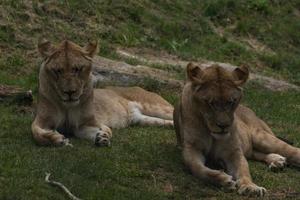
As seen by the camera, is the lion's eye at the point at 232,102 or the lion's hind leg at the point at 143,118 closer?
the lion's eye at the point at 232,102

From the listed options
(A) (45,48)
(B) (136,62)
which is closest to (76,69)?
(A) (45,48)

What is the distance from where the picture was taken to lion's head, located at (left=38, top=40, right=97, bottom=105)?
28.7 ft

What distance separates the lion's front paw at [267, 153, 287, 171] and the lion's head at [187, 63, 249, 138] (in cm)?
96

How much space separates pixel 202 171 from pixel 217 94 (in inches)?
28.0

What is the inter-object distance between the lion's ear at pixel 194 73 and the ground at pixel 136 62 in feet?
2.92

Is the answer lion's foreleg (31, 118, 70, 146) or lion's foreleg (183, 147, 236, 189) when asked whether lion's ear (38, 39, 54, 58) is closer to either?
lion's foreleg (31, 118, 70, 146)

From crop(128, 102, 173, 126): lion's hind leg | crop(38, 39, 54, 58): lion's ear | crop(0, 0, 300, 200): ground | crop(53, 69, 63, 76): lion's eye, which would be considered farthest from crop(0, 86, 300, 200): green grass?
crop(128, 102, 173, 126): lion's hind leg

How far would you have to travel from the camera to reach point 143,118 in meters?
11.0

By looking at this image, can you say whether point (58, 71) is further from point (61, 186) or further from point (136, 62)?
point (136, 62)

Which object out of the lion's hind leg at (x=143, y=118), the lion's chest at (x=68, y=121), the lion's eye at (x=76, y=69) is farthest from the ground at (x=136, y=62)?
the lion's eye at (x=76, y=69)

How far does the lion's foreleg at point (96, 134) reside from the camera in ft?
28.7

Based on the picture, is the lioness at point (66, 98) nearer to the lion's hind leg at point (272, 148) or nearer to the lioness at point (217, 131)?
the lioness at point (217, 131)

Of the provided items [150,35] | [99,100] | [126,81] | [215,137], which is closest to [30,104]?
[99,100]

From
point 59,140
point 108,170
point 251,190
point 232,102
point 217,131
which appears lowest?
point 59,140
